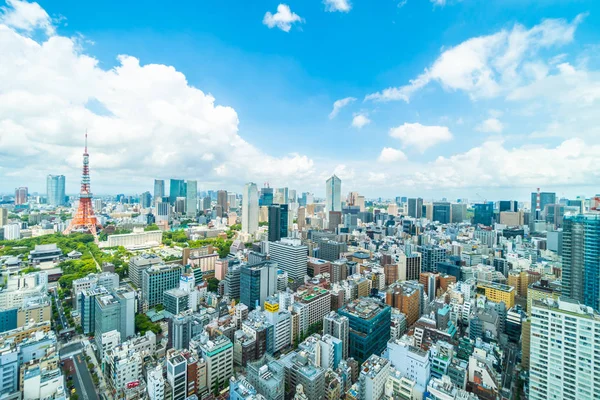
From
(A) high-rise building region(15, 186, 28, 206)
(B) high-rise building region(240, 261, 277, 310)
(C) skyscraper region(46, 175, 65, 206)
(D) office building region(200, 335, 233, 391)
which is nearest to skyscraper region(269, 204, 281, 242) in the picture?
(B) high-rise building region(240, 261, 277, 310)

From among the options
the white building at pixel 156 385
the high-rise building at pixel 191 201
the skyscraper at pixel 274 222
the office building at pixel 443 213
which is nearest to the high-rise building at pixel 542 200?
the office building at pixel 443 213

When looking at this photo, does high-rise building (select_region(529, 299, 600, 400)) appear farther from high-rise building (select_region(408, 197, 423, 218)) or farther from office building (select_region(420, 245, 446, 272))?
high-rise building (select_region(408, 197, 423, 218))

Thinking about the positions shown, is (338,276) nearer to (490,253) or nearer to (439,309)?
(439,309)

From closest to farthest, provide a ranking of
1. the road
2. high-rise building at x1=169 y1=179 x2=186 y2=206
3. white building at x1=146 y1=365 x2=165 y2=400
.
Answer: white building at x1=146 y1=365 x2=165 y2=400
the road
high-rise building at x1=169 y1=179 x2=186 y2=206

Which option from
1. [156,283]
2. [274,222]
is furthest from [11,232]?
[274,222]

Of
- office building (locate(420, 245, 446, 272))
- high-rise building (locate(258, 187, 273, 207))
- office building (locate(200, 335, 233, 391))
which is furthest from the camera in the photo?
high-rise building (locate(258, 187, 273, 207))

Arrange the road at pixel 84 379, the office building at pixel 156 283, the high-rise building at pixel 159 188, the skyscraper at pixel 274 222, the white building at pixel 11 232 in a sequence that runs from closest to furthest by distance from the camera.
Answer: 1. the road at pixel 84 379
2. the office building at pixel 156 283
3. the skyscraper at pixel 274 222
4. the white building at pixel 11 232
5. the high-rise building at pixel 159 188

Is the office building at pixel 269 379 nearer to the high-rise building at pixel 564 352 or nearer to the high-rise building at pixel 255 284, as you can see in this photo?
the high-rise building at pixel 255 284
